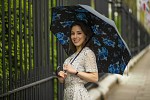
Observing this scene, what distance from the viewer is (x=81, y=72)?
13.8 ft

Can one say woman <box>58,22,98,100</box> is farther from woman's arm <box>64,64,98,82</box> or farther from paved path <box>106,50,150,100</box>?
paved path <box>106,50,150,100</box>

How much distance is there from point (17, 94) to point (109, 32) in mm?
1453

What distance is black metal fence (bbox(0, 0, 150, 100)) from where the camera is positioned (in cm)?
493

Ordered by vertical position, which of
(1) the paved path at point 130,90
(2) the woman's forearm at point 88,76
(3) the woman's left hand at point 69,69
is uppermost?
(3) the woman's left hand at point 69,69

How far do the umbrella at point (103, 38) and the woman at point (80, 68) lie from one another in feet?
0.47

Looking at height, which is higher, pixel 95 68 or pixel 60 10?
pixel 60 10

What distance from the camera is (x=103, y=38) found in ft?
14.9

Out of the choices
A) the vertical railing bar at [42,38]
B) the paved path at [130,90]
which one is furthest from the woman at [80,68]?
the paved path at [130,90]

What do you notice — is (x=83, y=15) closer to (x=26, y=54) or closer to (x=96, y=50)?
(x=96, y=50)

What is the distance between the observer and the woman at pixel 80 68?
4234 millimetres

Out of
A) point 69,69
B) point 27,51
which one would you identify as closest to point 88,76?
point 69,69

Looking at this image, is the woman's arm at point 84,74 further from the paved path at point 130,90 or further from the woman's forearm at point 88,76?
Result: the paved path at point 130,90

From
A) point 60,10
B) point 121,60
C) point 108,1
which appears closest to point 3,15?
point 60,10

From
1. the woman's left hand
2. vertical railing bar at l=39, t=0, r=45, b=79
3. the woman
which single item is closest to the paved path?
vertical railing bar at l=39, t=0, r=45, b=79
